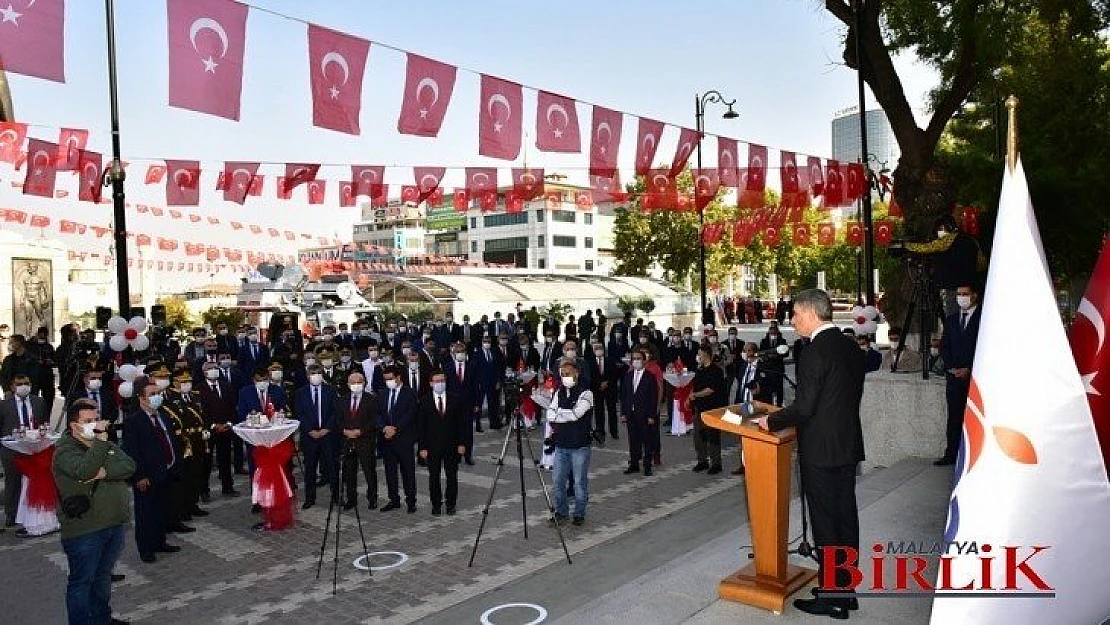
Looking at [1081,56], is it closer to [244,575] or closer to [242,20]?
[242,20]

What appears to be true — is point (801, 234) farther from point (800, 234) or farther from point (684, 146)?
point (684, 146)

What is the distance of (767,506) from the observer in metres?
5.00

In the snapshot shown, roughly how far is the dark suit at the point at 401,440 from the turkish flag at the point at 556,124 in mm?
5847

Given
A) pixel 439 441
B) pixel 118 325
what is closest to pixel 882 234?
pixel 439 441

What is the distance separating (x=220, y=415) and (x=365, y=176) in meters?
9.54

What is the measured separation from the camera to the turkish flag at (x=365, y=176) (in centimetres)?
1950

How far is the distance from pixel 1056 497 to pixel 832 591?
164cm

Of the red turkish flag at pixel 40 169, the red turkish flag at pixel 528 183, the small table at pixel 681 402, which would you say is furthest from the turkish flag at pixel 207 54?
A: the red turkish flag at pixel 528 183

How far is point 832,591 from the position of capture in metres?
4.92

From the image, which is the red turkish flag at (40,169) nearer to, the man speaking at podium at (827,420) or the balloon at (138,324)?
the balloon at (138,324)

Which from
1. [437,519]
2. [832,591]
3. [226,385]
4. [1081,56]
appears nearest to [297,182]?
[226,385]

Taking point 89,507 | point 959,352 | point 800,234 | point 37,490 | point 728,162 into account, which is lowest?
point 37,490

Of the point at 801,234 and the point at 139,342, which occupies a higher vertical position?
the point at 801,234

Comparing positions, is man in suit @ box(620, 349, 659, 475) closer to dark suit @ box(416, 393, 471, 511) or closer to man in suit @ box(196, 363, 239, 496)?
dark suit @ box(416, 393, 471, 511)
